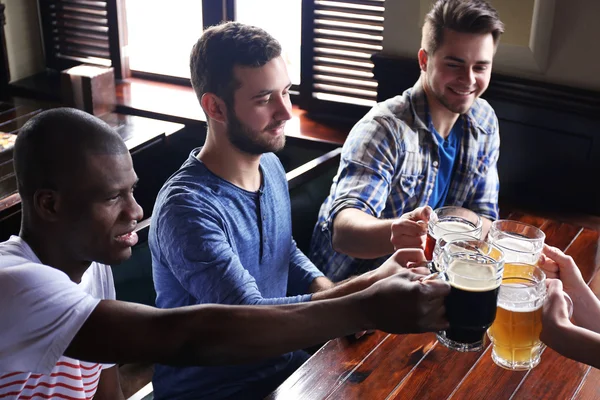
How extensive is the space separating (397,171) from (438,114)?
29 cm

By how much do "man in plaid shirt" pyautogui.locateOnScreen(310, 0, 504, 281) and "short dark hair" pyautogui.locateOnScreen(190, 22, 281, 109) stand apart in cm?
55

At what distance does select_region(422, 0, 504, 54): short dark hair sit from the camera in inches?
99.7

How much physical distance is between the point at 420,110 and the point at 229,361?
5.14 ft

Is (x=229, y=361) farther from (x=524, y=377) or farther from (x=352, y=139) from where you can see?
(x=352, y=139)

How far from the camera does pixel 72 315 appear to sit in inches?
48.4

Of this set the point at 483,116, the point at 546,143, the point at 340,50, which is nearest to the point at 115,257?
the point at 483,116

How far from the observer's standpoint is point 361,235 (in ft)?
7.32

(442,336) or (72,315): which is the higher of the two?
(72,315)

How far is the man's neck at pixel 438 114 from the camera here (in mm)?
2614

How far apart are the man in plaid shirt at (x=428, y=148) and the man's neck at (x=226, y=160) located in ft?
1.34

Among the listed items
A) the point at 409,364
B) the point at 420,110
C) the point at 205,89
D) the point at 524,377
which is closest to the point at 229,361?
the point at 409,364

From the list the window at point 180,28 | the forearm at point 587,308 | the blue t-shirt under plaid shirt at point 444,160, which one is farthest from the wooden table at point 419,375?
the window at point 180,28

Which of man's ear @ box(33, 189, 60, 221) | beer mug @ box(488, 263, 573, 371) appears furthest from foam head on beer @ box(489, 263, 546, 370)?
man's ear @ box(33, 189, 60, 221)

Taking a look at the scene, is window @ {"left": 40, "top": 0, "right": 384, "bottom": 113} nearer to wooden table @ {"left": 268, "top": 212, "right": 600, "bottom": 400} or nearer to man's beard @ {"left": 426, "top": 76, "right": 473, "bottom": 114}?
man's beard @ {"left": 426, "top": 76, "right": 473, "bottom": 114}
